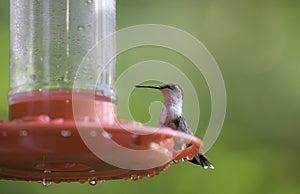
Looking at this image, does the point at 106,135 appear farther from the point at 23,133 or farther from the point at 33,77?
the point at 33,77

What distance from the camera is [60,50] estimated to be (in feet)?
12.8

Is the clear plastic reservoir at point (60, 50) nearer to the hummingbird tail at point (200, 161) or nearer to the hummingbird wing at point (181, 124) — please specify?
the hummingbird wing at point (181, 124)

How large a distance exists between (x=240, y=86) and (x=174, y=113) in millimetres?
2182

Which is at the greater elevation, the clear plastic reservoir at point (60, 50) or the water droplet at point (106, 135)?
the clear plastic reservoir at point (60, 50)

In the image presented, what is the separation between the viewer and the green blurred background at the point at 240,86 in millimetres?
6336

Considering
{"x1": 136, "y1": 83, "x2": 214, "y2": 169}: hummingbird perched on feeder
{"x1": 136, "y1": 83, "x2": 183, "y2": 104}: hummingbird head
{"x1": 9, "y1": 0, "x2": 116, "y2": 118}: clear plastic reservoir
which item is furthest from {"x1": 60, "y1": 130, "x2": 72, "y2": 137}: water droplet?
{"x1": 136, "y1": 83, "x2": 183, "y2": 104}: hummingbird head

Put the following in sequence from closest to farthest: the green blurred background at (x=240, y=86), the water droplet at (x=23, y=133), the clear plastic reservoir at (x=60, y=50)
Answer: the water droplet at (x=23, y=133)
the clear plastic reservoir at (x=60, y=50)
the green blurred background at (x=240, y=86)

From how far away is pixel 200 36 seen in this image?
22.5 feet

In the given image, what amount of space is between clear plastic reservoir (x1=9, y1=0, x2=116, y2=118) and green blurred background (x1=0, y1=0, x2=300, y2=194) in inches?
79.5

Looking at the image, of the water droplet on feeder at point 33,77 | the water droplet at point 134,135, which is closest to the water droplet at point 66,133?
the water droplet at point 134,135

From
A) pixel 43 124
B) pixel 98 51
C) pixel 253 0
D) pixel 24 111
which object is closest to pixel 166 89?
pixel 98 51

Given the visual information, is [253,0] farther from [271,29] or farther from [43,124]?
[43,124]

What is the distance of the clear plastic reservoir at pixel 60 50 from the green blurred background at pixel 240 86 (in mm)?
2019

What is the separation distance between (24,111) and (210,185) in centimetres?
295
